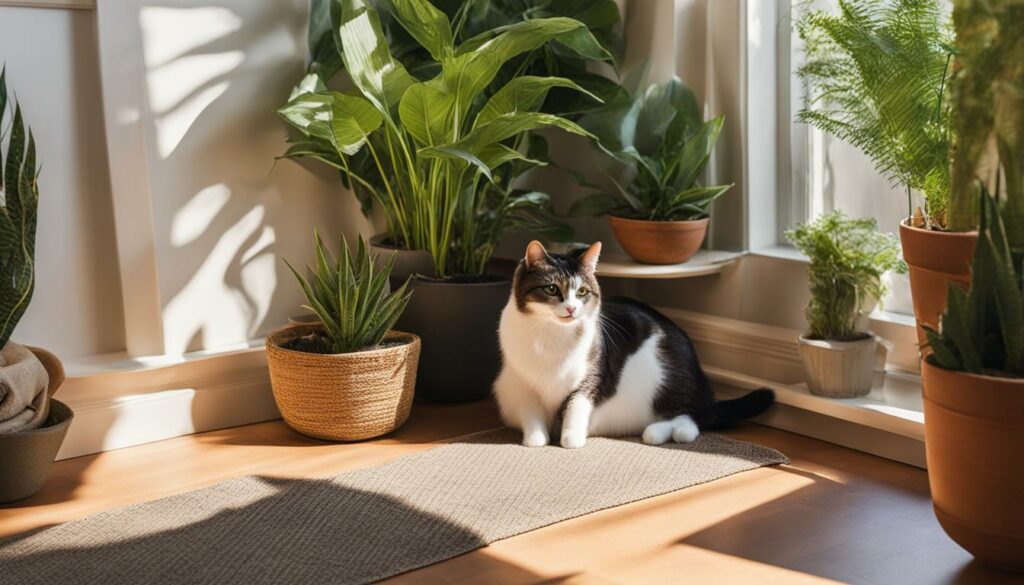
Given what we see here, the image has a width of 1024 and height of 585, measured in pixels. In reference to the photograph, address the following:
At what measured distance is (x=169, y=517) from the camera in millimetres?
2395

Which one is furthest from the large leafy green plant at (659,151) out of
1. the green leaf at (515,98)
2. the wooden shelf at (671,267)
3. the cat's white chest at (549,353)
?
the cat's white chest at (549,353)

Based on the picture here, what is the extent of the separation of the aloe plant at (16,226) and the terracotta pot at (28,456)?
202 millimetres

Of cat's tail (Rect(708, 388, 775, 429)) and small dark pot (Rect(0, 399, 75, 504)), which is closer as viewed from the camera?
small dark pot (Rect(0, 399, 75, 504))

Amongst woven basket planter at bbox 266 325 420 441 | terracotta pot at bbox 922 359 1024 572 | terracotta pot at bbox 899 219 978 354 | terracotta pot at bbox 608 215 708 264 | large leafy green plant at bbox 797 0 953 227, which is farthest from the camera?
terracotta pot at bbox 608 215 708 264

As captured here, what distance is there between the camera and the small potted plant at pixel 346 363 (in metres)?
2.83

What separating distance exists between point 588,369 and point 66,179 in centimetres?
140

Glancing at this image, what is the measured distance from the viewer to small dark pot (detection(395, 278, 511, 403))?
10.2 ft

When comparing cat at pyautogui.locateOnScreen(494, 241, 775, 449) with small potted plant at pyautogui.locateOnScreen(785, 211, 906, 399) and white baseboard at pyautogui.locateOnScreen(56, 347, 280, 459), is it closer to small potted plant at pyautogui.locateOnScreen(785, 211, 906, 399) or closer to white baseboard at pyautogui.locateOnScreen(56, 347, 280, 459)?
small potted plant at pyautogui.locateOnScreen(785, 211, 906, 399)

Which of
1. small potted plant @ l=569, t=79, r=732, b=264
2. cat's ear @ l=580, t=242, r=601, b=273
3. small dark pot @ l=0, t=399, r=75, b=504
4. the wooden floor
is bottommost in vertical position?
the wooden floor

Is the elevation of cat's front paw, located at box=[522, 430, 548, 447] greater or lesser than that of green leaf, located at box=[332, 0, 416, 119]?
lesser

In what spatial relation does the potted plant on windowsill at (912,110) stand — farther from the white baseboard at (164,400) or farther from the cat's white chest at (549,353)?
the white baseboard at (164,400)

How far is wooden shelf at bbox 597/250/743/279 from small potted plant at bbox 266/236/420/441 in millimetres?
575

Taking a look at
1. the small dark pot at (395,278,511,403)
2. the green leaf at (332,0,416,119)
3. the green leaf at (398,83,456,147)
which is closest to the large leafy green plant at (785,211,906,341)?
the small dark pot at (395,278,511,403)

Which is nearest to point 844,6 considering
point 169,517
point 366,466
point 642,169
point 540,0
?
point 642,169
